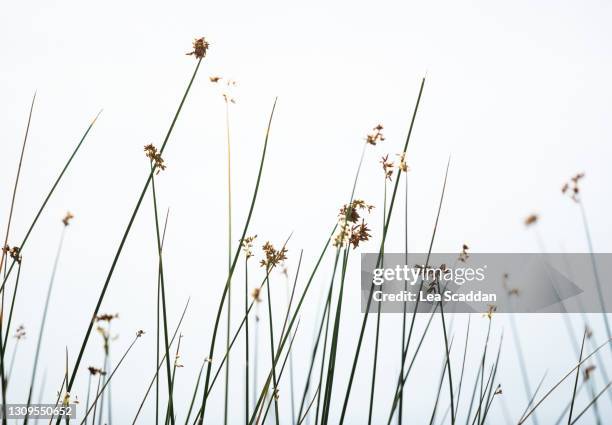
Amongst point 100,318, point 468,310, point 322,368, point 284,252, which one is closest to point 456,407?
point 468,310

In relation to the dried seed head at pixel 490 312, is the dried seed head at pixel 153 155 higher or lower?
higher

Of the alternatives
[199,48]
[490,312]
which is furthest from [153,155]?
[490,312]

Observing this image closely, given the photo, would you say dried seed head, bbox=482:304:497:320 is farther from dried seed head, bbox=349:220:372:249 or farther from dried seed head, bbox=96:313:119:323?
dried seed head, bbox=96:313:119:323

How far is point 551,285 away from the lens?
201 centimetres

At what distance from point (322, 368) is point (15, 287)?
3.84 feet

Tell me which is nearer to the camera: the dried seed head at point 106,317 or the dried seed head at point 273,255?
the dried seed head at point 106,317

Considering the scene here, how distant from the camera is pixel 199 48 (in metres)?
1.81

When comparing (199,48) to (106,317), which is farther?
(199,48)

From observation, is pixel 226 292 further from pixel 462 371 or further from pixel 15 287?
pixel 462 371

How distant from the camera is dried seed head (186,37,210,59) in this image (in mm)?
1799

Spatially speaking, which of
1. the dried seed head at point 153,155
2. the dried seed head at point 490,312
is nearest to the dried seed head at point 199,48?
the dried seed head at point 153,155

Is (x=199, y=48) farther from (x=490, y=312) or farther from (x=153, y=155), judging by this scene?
(x=490, y=312)

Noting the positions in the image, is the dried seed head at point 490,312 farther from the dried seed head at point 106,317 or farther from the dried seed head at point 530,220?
the dried seed head at point 106,317

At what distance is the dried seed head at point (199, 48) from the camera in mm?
1799
